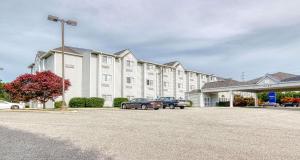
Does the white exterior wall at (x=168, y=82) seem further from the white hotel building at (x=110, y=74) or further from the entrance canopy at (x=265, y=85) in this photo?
the entrance canopy at (x=265, y=85)

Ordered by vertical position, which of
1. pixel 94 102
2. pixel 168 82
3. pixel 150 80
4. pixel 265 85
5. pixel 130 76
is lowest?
pixel 94 102

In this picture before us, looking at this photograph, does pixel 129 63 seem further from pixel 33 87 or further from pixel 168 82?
pixel 33 87

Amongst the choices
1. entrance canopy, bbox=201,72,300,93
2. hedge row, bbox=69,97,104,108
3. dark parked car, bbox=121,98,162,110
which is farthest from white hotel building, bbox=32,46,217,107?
dark parked car, bbox=121,98,162,110

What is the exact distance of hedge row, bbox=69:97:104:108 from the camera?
117 feet

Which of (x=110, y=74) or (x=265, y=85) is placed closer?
(x=265, y=85)

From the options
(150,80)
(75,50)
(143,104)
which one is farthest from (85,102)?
(150,80)

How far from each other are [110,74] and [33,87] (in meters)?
15.7

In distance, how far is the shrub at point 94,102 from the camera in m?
36.2

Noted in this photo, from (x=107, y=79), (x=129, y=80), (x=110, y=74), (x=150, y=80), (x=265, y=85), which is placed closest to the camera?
(x=265, y=85)

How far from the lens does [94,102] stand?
36.8 m

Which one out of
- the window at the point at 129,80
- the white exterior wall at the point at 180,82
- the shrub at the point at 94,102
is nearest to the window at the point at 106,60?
the window at the point at 129,80

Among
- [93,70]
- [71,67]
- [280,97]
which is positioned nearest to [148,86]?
[93,70]

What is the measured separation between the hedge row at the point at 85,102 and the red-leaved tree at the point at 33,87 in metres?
7.23

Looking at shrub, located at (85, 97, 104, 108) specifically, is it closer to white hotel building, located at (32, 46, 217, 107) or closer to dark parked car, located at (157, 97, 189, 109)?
white hotel building, located at (32, 46, 217, 107)
